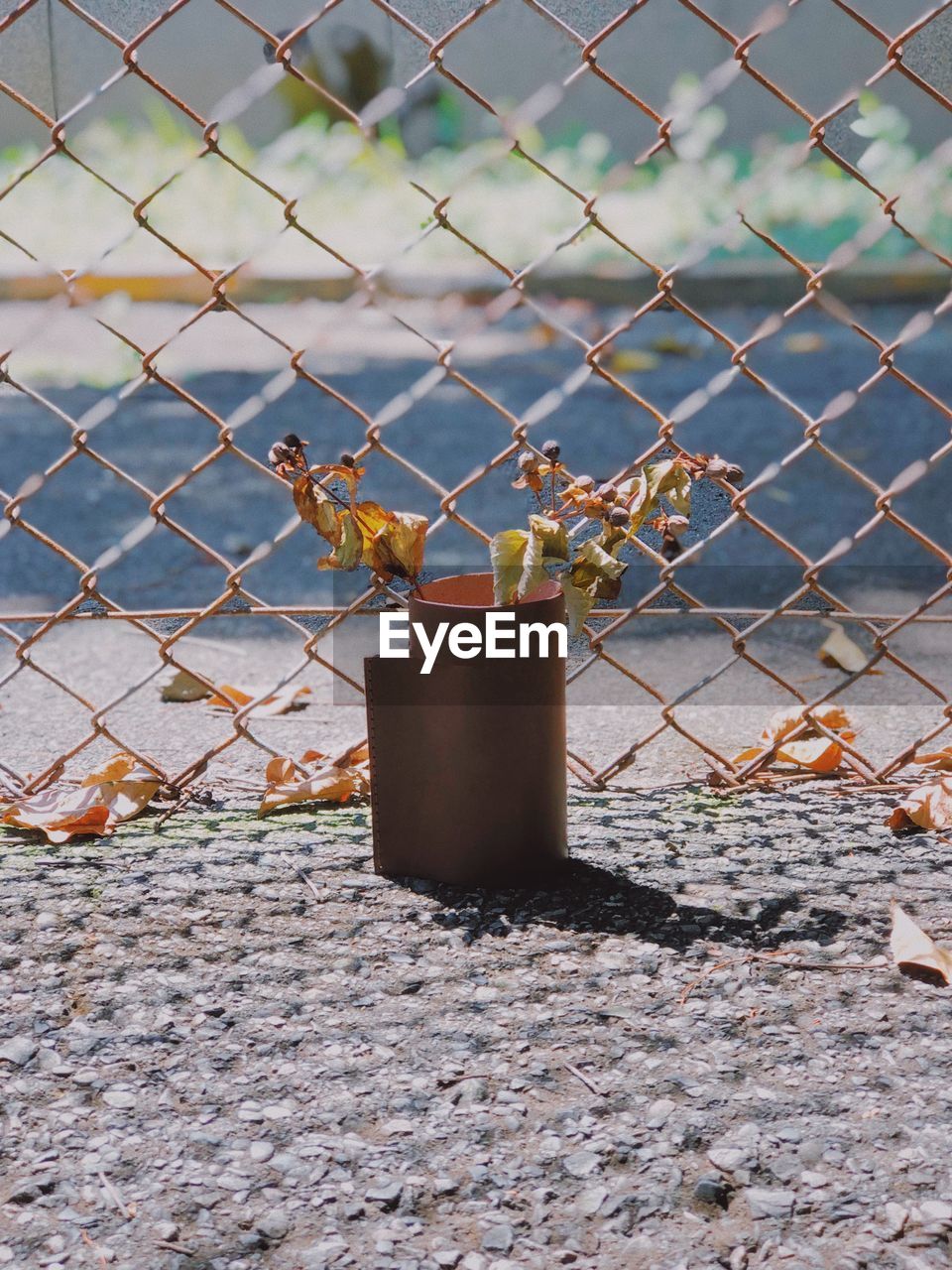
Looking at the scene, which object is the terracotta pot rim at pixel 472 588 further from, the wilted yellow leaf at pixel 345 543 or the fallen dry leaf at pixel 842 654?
the fallen dry leaf at pixel 842 654

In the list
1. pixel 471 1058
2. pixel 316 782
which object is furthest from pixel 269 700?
pixel 471 1058

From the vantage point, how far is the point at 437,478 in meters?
4.88

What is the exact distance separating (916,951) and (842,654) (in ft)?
4.38

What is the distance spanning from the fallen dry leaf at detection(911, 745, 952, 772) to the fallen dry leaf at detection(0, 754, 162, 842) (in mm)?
1198

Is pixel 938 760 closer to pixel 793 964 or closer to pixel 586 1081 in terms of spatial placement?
pixel 793 964

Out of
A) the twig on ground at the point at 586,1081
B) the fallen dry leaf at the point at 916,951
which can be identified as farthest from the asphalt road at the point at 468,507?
the twig on ground at the point at 586,1081

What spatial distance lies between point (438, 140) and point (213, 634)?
1624 millimetres

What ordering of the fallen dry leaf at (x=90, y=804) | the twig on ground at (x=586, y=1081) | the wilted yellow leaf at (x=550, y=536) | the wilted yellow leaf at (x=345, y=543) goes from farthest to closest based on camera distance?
the fallen dry leaf at (x=90, y=804) < the wilted yellow leaf at (x=345, y=543) < the wilted yellow leaf at (x=550, y=536) < the twig on ground at (x=586, y=1081)

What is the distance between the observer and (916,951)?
1724mm

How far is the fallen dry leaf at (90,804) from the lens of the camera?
2.10 meters

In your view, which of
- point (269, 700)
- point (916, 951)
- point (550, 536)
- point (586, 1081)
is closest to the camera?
point (586, 1081)

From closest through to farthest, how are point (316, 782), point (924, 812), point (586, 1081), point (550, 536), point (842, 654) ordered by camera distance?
1. point (586, 1081)
2. point (550, 536)
3. point (924, 812)
4. point (316, 782)
5. point (842, 654)

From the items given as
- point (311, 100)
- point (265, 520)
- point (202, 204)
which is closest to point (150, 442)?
point (265, 520)

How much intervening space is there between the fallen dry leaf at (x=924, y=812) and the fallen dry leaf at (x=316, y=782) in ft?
2.51
